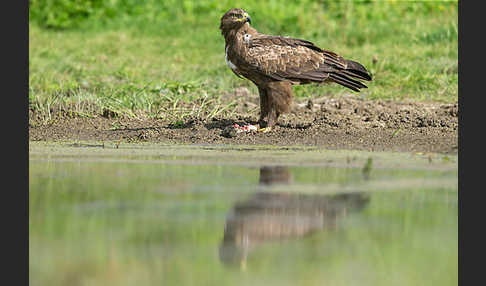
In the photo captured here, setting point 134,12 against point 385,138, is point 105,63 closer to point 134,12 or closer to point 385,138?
point 134,12

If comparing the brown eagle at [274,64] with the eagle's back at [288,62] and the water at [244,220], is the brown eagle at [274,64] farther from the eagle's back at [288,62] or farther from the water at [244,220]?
the water at [244,220]

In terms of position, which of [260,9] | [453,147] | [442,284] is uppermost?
[260,9]

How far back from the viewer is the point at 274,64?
29.3ft

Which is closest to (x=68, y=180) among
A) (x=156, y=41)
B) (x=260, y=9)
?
(x=156, y=41)

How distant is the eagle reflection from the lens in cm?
435

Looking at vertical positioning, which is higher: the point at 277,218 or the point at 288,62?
the point at 288,62

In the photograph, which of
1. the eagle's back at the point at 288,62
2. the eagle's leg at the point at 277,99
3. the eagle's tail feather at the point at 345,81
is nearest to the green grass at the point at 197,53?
the eagle's leg at the point at 277,99

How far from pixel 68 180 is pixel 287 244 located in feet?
7.93

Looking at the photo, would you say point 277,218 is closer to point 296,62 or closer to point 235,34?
point 235,34

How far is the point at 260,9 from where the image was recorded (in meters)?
15.9

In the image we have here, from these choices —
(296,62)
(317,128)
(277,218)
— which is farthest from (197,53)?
(277,218)

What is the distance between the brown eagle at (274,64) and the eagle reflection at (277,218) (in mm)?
3391

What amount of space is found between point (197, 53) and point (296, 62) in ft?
15.0

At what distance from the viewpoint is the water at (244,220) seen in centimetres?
390
